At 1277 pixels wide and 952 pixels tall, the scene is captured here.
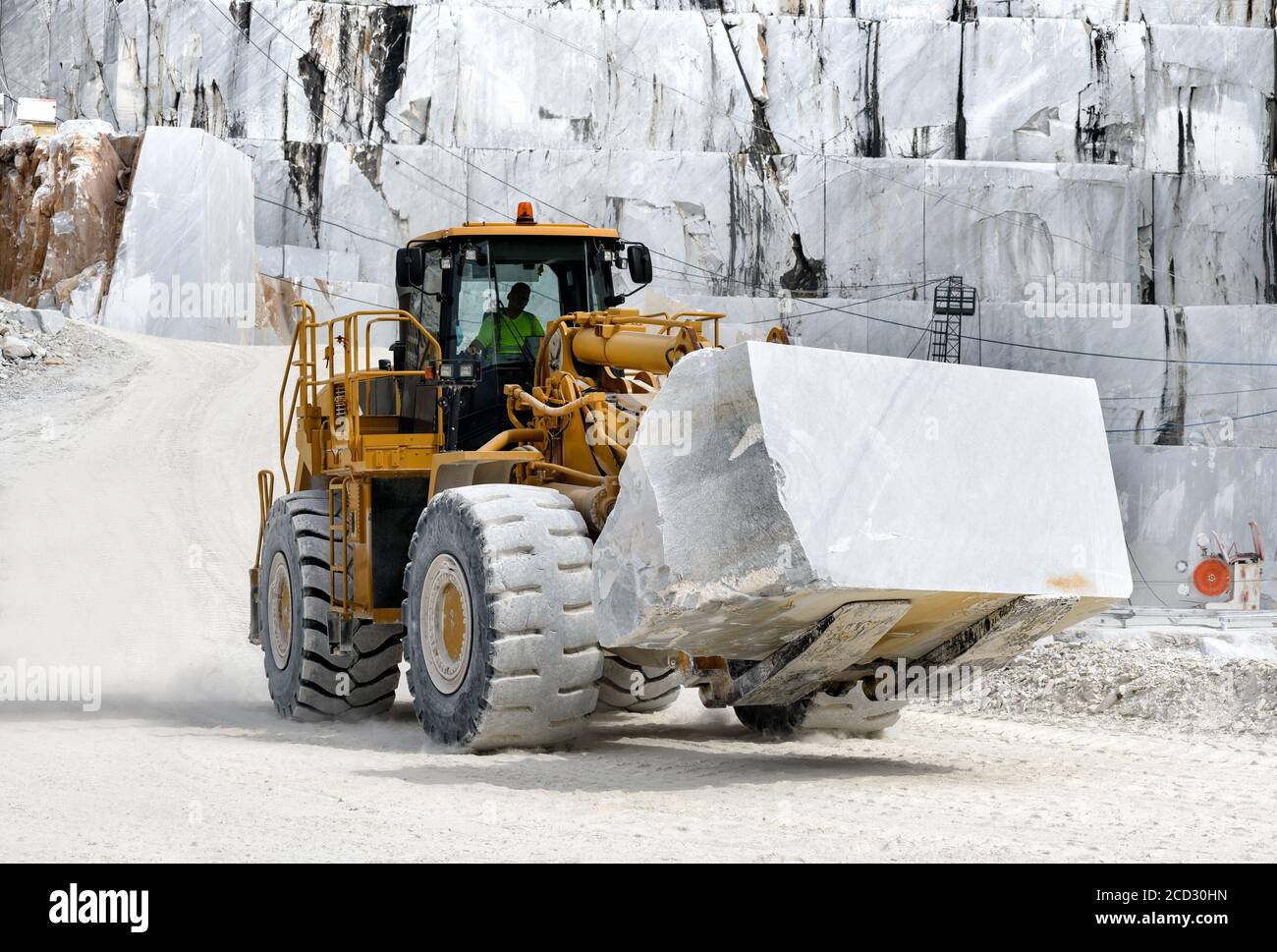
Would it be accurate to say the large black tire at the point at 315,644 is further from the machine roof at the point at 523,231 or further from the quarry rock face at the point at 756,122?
the quarry rock face at the point at 756,122

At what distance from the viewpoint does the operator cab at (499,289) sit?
9.68 m

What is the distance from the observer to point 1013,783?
24.3 ft

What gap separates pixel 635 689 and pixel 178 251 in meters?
26.4

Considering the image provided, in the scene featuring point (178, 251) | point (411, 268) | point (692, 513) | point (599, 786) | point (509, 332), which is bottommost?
point (599, 786)

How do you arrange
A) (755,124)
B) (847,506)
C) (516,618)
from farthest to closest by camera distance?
(755,124) → (516,618) → (847,506)

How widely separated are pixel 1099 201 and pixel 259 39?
2356 centimetres

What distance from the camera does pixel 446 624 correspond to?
330 inches

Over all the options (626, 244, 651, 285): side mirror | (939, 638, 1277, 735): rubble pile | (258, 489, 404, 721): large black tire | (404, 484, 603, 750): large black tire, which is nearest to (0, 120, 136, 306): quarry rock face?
(258, 489, 404, 721): large black tire

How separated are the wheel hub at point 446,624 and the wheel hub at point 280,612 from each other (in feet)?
7.85

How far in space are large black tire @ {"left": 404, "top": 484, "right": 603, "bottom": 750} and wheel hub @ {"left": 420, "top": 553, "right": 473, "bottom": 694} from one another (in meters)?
0.01

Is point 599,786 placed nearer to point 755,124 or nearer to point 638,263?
point 638,263

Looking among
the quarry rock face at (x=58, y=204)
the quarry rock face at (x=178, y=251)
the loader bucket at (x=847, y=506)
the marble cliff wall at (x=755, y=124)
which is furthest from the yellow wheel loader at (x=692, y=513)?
the marble cliff wall at (x=755, y=124)

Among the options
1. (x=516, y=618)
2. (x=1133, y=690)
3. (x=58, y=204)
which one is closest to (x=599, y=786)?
(x=516, y=618)

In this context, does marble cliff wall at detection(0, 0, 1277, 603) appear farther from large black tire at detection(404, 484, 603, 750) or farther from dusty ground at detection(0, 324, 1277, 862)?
large black tire at detection(404, 484, 603, 750)
